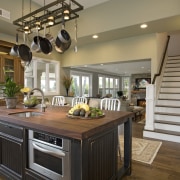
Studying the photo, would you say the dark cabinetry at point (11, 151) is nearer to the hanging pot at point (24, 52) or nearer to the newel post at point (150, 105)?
the hanging pot at point (24, 52)

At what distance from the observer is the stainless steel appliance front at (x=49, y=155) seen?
1.40 m

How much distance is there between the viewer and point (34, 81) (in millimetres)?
5352

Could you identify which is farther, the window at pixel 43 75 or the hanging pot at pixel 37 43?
the window at pixel 43 75

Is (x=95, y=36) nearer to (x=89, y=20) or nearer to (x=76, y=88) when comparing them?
(x=89, y=20)

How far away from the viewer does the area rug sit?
2791 millimetres

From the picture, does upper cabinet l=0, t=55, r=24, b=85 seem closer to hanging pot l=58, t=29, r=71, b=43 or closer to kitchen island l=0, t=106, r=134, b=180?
hanging pot l=58, t=29, r=71, b=43

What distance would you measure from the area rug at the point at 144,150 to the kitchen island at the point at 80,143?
25.8 inches

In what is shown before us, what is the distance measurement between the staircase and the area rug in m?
0.38

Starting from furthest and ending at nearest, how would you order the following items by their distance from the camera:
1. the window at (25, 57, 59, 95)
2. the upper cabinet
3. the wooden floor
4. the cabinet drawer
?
1. the window at (25, 57, 59, 95)
2. the upper cabinet
3. the wooden floor
4. the cabinet drawer

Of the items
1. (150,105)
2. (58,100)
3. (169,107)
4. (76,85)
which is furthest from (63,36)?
(76,85)

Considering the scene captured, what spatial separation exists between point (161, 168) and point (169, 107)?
2379 mm

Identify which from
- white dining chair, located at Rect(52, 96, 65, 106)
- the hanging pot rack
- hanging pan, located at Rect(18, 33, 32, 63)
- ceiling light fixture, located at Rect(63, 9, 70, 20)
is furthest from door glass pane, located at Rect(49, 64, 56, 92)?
ceiling light fixture, located at Rect(63, 9, 70, 20)

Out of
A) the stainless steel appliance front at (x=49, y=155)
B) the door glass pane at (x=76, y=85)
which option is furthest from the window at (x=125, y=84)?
the stainless steel appliance front at (x=49, y=155)

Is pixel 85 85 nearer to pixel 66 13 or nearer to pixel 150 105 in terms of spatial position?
pixel 150 105
